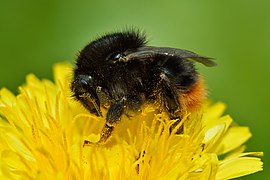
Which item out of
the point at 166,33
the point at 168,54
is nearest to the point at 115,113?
the point at 168,54

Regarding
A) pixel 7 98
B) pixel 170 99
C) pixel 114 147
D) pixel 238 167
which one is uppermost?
pixel 7 98

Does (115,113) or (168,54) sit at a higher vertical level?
(168,54)

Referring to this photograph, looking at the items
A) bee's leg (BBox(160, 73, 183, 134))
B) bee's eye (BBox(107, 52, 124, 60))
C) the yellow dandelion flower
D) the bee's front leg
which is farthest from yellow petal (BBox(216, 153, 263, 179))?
bee's eye (BBox(107, 52, 124, 60))

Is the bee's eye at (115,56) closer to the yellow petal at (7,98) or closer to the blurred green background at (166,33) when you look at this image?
the yellow petal at (7,98)

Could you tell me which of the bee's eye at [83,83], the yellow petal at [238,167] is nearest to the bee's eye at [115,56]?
the bee's eye at [83,83]

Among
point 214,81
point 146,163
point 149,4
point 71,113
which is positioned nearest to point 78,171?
point 146,163

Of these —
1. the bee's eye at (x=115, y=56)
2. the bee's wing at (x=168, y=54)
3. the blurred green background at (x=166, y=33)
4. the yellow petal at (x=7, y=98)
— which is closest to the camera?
the bee's wing at (x=168, y=54)

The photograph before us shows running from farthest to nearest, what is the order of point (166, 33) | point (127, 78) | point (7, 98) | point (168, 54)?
point (166, 33)
point (7, 98)
point (127, 78)
point (168, 54)

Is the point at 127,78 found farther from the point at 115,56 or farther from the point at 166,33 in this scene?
the point at 166,33
